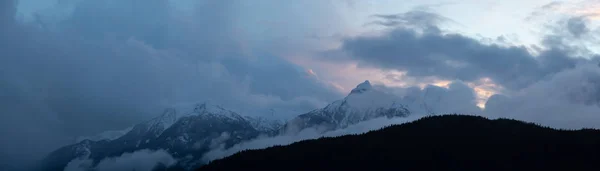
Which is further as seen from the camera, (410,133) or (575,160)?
(410,133)

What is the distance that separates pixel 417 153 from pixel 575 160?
3074cm

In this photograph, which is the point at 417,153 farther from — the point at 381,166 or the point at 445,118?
the point at 445,118

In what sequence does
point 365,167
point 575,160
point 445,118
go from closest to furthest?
1. point 575,160
2. point 365,167
3. point 445,118

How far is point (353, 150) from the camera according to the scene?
5300 inches

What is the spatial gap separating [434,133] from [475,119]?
9435mm

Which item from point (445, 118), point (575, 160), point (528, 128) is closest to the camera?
point (575, 160)

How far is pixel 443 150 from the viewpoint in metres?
120

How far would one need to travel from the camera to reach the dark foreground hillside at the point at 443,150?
105 meters

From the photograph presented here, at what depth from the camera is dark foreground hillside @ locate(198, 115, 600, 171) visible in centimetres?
10538

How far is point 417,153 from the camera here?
12225cm

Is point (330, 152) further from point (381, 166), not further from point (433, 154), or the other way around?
point (433, 154)

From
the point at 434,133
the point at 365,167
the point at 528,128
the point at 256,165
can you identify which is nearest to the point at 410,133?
the point at 434,133

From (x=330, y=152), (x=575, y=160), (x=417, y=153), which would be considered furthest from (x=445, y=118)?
(x=575, y=160)

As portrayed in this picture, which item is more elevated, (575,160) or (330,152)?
(330,152)
